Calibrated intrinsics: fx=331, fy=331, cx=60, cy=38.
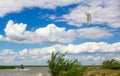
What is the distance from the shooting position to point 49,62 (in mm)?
48219

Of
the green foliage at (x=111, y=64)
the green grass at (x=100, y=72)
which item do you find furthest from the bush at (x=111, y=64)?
the green grass at (x=100, y=72)

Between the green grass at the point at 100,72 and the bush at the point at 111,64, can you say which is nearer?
the green grass at the point at 100,72

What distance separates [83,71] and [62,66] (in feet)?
20.9

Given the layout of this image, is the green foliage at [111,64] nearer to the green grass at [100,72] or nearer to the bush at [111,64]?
the bush at [111,64]

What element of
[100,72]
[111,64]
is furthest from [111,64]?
[100,72]

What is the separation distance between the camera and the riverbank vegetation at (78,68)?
39.3 meters

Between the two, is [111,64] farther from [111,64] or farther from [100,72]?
[100,72]

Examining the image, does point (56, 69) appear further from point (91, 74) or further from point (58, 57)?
point (91, 74)

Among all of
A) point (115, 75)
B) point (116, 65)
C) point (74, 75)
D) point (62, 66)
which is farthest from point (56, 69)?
point (115, 75)

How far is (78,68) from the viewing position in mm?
42938

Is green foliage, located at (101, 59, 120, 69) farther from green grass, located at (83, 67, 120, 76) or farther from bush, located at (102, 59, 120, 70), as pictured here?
green grass, located at (83, 67, 120, 76)

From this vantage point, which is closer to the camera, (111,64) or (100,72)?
(100,72)

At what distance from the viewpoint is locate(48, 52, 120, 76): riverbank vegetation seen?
3931 centimetres

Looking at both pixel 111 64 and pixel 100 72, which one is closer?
pixel 100 72
